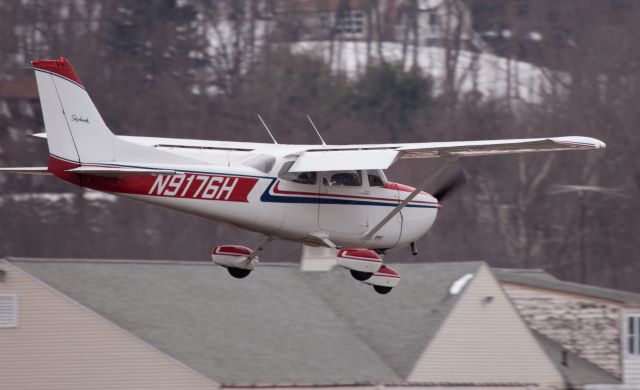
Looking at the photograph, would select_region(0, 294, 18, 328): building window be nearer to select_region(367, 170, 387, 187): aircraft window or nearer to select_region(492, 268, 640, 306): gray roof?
select_region(492, 268, 640, 306): gray roof

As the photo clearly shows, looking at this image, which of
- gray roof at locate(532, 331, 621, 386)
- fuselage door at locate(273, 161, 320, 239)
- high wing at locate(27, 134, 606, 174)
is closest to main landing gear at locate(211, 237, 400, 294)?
fuselage door at locate(273, 161, 320, 239)

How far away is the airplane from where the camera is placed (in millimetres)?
14656

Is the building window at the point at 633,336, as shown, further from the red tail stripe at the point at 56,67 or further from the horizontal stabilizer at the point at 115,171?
the red tail stripe at the point at 56,67

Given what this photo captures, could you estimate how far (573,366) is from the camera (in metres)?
28.8

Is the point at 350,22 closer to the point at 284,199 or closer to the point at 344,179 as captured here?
the point at 344,179

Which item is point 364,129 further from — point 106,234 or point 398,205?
point 398,205

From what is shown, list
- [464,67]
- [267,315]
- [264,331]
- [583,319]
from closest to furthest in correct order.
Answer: [264,331] → [267,315] → [583,319] → [464,67]

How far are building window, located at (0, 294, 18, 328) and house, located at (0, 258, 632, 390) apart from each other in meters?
0.02

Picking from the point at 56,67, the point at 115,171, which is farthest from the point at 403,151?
the point at 56,67

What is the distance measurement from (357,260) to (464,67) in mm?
46660

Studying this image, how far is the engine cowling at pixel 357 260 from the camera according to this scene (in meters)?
16.2

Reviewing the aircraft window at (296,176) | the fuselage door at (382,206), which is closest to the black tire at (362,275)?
the fuselage door at (382,206)

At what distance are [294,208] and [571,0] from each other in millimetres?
53436

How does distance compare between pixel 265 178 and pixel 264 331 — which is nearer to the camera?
pixel 265 178
